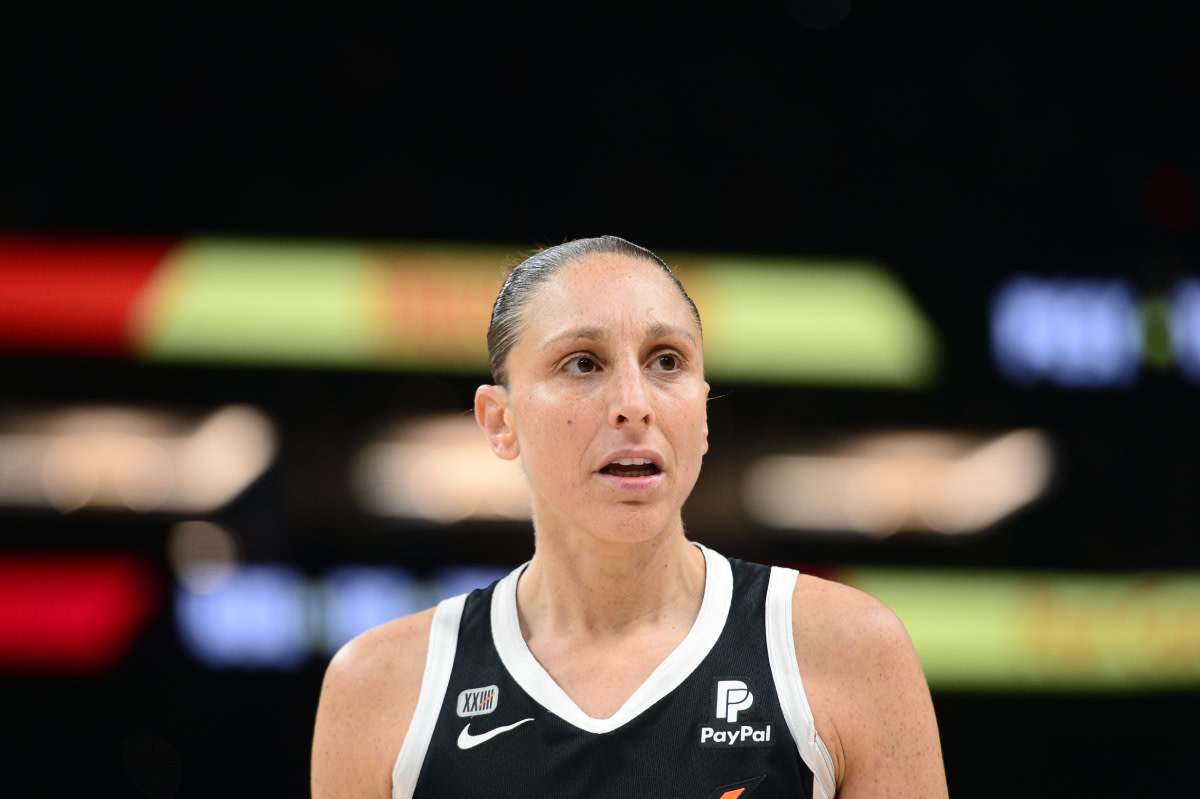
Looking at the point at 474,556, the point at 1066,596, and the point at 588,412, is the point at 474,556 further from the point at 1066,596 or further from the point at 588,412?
the point at 588,412

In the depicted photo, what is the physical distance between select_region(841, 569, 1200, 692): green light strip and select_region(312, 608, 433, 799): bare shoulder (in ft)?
9.17

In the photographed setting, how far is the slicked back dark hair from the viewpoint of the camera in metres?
1.87

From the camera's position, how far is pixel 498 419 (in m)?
1.94

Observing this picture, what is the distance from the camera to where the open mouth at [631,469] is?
1.72m

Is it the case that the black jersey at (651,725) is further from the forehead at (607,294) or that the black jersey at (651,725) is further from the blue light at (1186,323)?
the blue light at (1186,323)

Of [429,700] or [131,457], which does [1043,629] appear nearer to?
[429,700]

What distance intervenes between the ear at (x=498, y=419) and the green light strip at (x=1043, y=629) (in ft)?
8.91

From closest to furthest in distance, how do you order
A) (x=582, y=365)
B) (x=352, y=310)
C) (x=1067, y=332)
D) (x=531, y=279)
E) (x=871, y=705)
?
(x=871, y=705), (x=582, y=365), (x=531, y=279), (x=352, y=310), (x=1067, y=332)

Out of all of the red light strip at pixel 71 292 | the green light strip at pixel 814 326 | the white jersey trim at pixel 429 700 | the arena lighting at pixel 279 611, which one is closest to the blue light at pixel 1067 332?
the green light strip at pixel 814 326

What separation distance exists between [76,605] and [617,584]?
127 inches

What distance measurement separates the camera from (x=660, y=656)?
176 centimetres

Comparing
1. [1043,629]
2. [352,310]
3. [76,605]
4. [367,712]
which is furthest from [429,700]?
[1043,629]

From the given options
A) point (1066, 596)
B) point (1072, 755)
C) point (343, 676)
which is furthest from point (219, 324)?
point (1072, 755)

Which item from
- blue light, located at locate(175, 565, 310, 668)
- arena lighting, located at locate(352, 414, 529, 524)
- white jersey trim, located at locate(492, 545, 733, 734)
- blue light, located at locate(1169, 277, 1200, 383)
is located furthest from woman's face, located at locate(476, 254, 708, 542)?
blue light, located at locate(1169, 277, 1200, 383)
